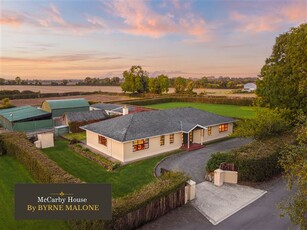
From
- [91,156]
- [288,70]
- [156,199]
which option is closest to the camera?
[156,199]

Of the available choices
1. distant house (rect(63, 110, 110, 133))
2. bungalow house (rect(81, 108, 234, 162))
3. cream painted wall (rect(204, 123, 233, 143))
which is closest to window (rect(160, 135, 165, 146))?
bungalow house (rect(81, 108, 234, 162))

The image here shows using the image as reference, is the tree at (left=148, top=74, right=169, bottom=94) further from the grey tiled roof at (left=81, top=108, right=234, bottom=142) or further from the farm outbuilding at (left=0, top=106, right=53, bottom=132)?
the grey tiled roof at (left=81, top=108, right=234, bottom=142)

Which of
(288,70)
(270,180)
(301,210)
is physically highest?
(288,70)

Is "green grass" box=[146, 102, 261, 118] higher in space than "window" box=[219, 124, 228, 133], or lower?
lower

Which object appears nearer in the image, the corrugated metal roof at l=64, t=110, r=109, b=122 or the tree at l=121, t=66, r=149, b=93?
the corrugated metal roof at l=64, t=110, r=109, b=122

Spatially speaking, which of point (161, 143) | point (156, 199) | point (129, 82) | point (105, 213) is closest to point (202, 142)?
point (161, 143)

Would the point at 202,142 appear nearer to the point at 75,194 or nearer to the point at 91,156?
the point at 91,156
